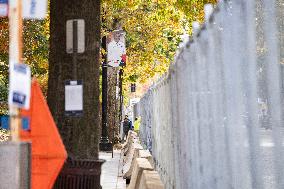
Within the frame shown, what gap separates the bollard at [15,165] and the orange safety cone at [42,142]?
527mm

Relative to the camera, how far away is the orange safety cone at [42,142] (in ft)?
22.7

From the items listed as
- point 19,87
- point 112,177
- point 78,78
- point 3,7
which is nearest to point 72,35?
point 78,78

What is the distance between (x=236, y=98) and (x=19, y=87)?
8.28 feet

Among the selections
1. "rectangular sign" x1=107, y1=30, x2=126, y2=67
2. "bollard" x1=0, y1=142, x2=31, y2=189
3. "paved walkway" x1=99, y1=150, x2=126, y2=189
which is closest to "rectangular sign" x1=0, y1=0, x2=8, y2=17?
"bollard" x1=0, y1=142, x2=31, y2=189

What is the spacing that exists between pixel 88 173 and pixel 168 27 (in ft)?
107

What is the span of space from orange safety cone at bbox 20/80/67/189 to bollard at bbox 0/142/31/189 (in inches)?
20.7

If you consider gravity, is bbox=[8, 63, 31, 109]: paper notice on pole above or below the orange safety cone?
above

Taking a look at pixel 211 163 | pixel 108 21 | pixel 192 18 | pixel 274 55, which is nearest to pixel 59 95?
pixel 211 163

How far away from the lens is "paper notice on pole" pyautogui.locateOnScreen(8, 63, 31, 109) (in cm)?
634

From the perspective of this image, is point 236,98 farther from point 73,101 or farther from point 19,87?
point 73,101

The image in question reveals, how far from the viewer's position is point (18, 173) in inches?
248

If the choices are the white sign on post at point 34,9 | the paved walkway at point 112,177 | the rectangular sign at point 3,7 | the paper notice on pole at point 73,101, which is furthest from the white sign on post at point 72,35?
the paved walkway at point 112,177

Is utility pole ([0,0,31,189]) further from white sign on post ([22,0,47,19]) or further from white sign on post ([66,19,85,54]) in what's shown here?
white sign on post ([66,19,85,54])

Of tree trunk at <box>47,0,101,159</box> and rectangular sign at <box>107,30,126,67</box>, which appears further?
rectangular sign at <box>107,30,126,67</box>
